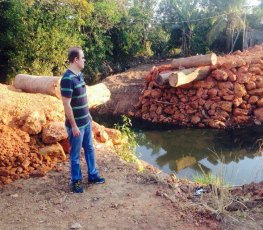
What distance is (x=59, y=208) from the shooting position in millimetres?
3961

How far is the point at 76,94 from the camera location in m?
4.02

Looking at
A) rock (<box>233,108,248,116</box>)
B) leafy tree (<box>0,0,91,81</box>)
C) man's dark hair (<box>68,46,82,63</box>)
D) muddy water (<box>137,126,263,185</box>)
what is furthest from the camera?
leafy tree (<box>0,0,91,81</box>)

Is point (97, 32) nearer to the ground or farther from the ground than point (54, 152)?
farther from the ground

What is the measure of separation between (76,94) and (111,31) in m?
16.6

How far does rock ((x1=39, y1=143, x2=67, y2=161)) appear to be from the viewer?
516 centimetres

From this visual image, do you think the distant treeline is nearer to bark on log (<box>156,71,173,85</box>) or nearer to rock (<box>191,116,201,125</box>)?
bark on log (<box>156,71,173,85</box>)

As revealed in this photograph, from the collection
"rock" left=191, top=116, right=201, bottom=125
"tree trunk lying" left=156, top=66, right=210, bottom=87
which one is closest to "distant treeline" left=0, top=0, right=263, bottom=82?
"tree trunk lying" left=156, top=66, right=210, bottom=87

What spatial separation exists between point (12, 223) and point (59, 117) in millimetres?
2412

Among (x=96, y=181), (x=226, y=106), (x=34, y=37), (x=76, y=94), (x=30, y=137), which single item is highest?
(x=34, y=37)

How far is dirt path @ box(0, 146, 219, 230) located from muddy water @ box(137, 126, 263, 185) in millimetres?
3472

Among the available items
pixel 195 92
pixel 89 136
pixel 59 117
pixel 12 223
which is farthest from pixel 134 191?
pixel 195 92

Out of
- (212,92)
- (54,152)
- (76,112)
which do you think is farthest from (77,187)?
(212,92)

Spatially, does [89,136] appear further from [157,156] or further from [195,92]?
[195,92]

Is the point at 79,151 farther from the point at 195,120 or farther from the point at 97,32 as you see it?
the point at 97,32
